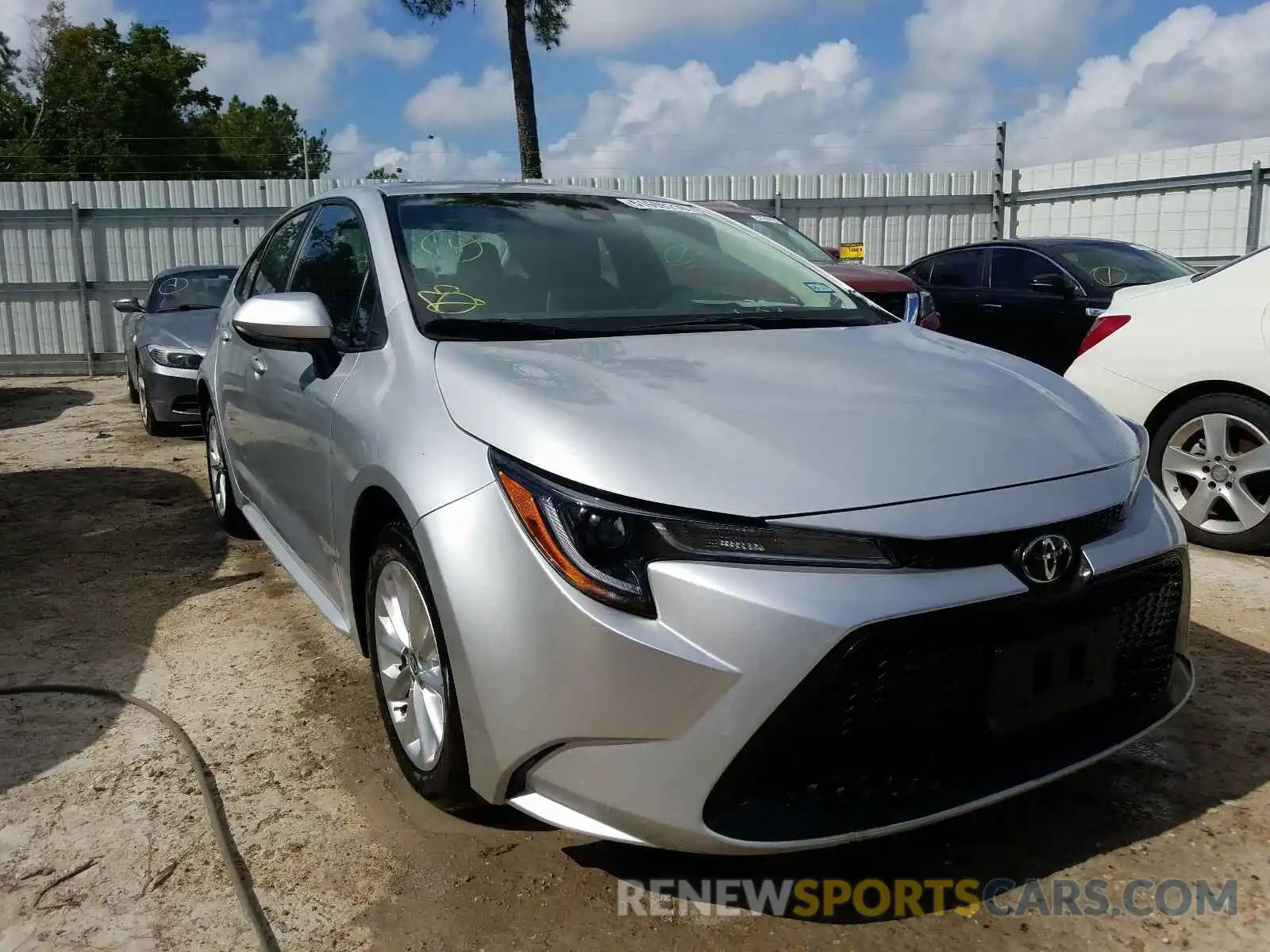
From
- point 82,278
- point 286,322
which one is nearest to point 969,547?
point 286,322

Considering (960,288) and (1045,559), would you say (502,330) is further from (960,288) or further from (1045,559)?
(960,288)

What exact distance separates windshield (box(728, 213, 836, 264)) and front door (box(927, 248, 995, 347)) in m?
1.03

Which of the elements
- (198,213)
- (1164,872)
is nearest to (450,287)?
(1164,872)

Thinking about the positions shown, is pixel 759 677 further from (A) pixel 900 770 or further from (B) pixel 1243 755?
(B) pixel 1243 755

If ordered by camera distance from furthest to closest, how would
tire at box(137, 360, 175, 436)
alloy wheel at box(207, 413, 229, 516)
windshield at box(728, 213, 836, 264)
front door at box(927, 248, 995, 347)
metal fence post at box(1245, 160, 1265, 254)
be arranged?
metal fence post at box(1245, 160, 1265, 254) < front door at box(927, 248, 995, 347) < windshield at box(728, 213, 836, 264) < tire at box(137, 360, 175, 436) < alloy wheel at box(207, 413, 229, 516)

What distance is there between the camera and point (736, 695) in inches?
68.5

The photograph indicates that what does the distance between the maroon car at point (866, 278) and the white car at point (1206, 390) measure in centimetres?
114

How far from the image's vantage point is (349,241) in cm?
319

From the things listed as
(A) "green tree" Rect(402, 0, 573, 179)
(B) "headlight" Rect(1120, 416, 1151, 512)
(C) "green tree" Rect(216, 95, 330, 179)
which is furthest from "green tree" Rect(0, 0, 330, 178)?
(B) "headlight" Rect(1120, 416, 1151, 512)

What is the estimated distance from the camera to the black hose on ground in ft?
6.86

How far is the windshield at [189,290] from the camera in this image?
8758 mm

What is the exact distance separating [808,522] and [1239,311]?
3433mm

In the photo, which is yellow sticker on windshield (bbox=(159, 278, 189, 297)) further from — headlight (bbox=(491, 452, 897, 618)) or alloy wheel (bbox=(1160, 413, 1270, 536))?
headlight (bbox=(491, 452, 897, 618))

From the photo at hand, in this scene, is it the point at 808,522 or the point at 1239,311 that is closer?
the point at 808,522
